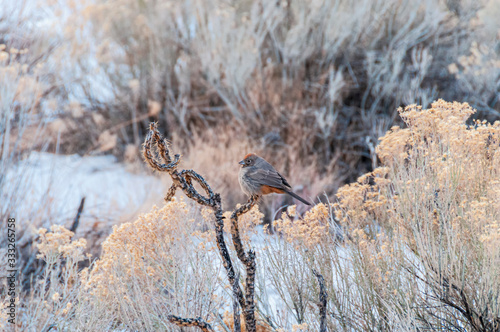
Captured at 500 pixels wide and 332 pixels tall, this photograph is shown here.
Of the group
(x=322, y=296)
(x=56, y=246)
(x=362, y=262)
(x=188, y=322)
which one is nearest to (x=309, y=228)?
(x=362, y=262)

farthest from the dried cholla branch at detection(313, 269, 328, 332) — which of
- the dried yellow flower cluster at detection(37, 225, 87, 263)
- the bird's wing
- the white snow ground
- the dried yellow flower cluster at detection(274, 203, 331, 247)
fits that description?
the white snow ground

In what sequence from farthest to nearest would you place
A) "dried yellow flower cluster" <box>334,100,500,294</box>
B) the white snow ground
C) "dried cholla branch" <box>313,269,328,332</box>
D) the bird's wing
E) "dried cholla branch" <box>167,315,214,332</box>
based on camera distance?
the white snow ground → the bird's wing → "dried yellow flower cluster" <box>334,100,500,294</box> → "dried cholla branch" <box>313,269,328,332</box> → "dried cholla branch" <box>167,315,214,332</box>

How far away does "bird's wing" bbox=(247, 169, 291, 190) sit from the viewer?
10.5 ft

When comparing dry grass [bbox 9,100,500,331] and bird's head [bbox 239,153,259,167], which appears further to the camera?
bird's head [bbox 239,153,259,167]

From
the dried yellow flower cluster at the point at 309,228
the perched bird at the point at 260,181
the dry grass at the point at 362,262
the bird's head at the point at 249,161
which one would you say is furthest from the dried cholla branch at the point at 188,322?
the bird's head at the point at 249,161

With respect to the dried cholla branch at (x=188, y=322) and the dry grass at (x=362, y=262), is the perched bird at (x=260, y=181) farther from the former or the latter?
the dried cholla branch at (x=188, y=322)

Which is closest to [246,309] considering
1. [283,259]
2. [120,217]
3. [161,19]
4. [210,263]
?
[210,263]

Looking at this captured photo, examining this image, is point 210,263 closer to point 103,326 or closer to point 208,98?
point 103,326

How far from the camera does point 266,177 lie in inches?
126

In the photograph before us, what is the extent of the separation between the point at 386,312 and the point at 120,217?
3.07 meters

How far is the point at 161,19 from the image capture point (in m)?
7.43

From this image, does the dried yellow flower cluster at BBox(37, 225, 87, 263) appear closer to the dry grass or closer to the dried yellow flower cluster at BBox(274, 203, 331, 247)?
the dry grass

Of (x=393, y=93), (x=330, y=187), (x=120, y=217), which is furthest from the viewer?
(x=393, y=93)

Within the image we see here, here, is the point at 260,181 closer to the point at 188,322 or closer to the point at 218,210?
the point at 218,210
